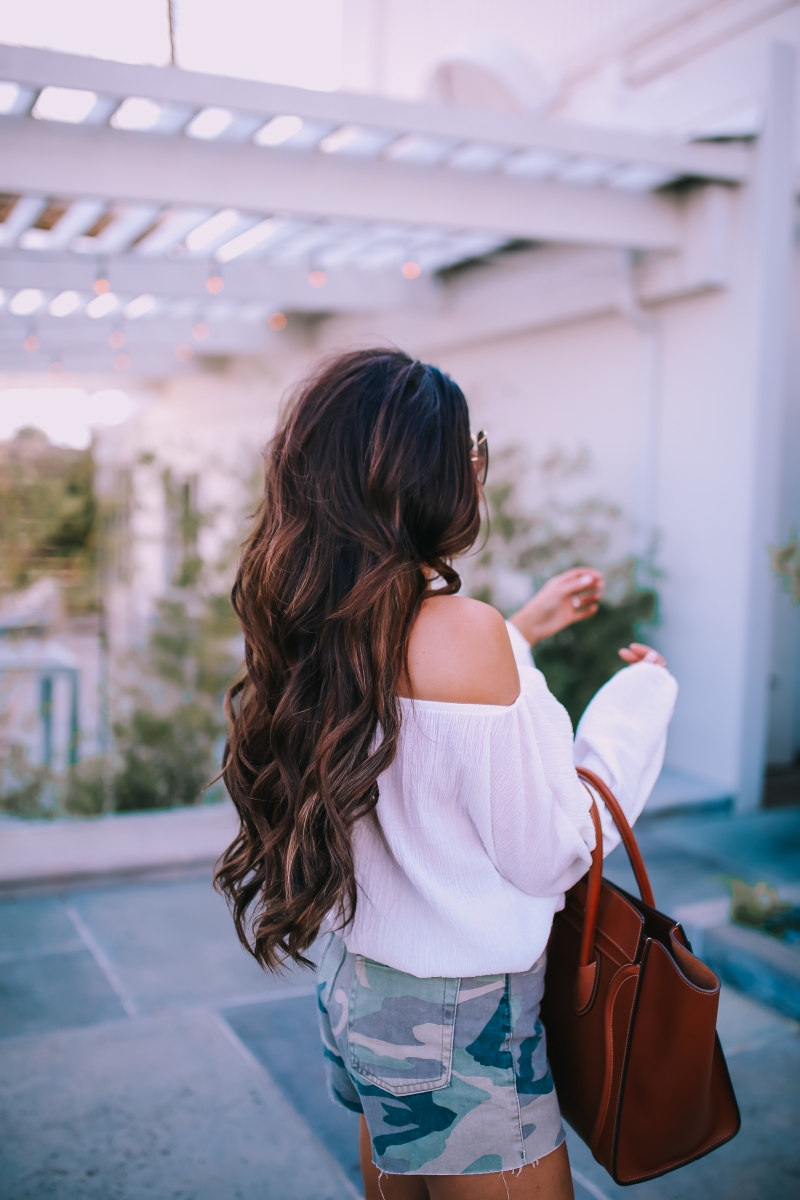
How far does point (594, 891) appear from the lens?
44.5 inches

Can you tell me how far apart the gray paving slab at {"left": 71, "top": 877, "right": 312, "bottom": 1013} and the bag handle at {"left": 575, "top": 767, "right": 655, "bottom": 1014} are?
5.74ft

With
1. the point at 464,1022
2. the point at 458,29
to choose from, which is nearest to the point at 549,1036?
the point at 464,1022

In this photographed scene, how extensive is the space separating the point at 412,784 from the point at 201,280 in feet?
17.1

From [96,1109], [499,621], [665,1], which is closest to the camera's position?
[499,621]

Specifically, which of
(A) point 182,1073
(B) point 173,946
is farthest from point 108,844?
(A) point 182,1073

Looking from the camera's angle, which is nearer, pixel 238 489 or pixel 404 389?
pixel 404 389

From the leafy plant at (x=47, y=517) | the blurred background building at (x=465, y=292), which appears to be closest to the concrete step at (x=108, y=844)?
the blurred background building at (x=465, y=292)

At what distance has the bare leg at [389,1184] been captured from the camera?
126cm

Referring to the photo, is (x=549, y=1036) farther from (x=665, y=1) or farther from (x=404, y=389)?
(x=665, y=1)

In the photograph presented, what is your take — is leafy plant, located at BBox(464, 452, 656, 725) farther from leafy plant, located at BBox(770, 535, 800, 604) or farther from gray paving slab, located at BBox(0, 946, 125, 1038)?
gray paving slab, located at BBox(0, 946, 125, 1038)

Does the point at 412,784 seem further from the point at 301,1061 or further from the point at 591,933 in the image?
the point at 301,1061

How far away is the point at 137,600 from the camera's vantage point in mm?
5961

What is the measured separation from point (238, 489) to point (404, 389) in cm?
491

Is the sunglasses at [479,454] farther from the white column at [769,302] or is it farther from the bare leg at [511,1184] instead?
the white column at [769,302]
